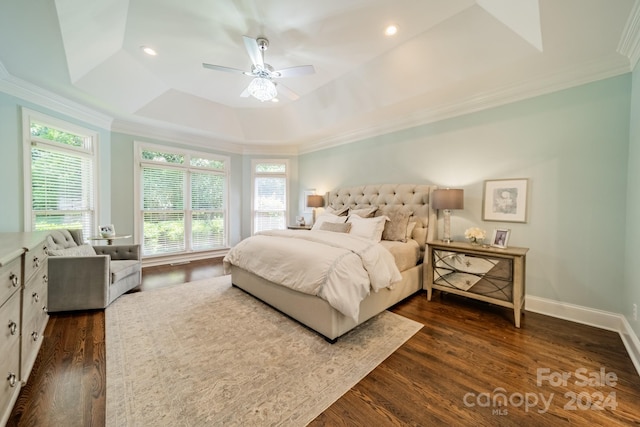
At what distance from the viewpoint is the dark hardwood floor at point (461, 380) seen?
142 cm

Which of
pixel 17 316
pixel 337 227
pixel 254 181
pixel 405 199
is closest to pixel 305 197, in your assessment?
pixel 254 181

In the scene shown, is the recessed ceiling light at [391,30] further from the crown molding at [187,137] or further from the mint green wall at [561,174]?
the crown molding at [187,137]

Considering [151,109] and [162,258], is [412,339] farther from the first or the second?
[151,109]

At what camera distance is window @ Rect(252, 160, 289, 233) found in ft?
20.3

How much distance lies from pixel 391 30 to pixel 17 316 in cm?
394

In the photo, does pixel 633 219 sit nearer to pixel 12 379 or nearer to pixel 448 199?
pixel 448 199

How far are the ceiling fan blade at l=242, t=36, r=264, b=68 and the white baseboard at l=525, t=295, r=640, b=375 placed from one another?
164 inches

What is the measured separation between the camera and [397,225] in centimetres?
353

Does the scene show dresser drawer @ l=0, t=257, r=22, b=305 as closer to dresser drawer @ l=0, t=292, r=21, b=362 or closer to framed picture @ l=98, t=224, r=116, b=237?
dresser drawer @ l=0, t=292, r=21, b=362

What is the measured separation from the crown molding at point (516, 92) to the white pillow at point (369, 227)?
176 cm

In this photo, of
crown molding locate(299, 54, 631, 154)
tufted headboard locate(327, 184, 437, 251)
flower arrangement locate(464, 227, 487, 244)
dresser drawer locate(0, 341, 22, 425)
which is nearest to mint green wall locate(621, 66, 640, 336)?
crown molding locate(299, 54, 631, 154)

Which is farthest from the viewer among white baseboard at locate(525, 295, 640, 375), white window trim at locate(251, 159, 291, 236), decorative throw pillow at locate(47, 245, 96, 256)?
white window trim at locate(251, 159, 291, 236)

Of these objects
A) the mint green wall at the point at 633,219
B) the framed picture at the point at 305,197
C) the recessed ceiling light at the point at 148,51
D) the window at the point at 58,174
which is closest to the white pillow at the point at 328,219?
the framed picture at the point at 305,197

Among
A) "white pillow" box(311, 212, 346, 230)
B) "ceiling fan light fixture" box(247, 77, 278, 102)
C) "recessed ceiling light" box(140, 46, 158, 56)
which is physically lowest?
"white pillow" box(311, 212, 346, 230)
